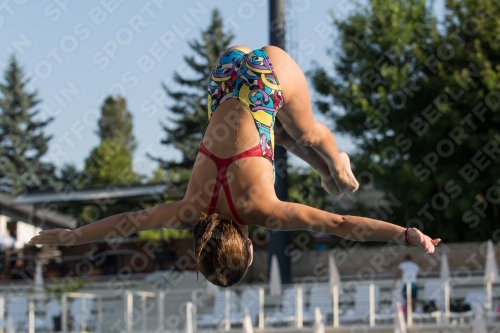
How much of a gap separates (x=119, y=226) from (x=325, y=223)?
1035 mm

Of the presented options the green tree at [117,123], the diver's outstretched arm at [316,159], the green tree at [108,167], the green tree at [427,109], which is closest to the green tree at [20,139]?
the green tree at [108,167]

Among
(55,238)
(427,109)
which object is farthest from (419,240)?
(427,109)

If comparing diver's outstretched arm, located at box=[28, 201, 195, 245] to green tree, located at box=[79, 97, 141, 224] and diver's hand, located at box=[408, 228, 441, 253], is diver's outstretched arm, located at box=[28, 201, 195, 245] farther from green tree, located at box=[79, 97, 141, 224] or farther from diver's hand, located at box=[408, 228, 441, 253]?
green tree, located at box=[79, 97, 141, 224]

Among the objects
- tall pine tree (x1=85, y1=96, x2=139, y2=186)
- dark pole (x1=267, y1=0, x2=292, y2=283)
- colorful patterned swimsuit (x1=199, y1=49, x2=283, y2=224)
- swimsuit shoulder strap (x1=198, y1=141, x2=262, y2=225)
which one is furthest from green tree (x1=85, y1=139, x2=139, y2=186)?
swimsuit shoulder strap (x1=198, y1=141, x2=262, y2=225)

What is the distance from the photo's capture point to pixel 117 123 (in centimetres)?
5231

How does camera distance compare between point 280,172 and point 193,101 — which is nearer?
point 280,172

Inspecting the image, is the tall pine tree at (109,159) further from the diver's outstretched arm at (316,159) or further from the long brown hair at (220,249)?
the long brown hair at (220,249)

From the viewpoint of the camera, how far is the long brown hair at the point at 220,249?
355 centimetres

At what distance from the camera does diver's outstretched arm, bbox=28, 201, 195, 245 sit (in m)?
3.73

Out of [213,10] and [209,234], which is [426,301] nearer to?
[209,234]

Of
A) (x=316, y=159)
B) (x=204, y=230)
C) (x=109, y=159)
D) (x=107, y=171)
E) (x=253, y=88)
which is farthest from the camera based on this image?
(x=109, y=159)

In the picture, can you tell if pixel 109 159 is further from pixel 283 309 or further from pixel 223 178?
pixel 223 178

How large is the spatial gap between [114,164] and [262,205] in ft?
109

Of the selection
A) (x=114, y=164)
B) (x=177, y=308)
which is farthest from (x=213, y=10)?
(x=177, y=308)
